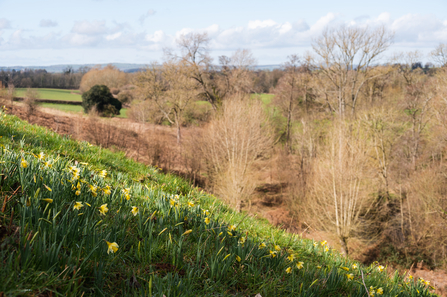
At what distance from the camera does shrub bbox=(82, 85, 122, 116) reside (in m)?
42.0

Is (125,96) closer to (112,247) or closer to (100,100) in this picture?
(100,100)

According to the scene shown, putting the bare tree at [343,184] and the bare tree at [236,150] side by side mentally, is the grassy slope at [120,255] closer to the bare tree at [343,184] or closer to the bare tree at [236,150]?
the bare tree at [343,184]

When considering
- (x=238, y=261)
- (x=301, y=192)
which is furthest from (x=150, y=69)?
(x=238, y=261)

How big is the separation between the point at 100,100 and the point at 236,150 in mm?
31566

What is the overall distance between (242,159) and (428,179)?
1317cm

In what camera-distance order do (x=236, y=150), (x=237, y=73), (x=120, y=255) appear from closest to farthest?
(x=120, y=255)
(x=236, y=150)
(x=237, y=73)

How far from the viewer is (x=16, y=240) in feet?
5.89

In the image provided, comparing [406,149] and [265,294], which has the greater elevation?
[265,294]

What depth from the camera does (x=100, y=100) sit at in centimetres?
4331

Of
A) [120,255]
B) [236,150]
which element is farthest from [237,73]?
[120,255]

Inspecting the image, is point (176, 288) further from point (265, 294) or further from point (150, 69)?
point (150, 69)

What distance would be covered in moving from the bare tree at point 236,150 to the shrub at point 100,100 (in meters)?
26.9

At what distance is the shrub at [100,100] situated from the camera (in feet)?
138

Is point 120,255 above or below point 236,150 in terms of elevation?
above
